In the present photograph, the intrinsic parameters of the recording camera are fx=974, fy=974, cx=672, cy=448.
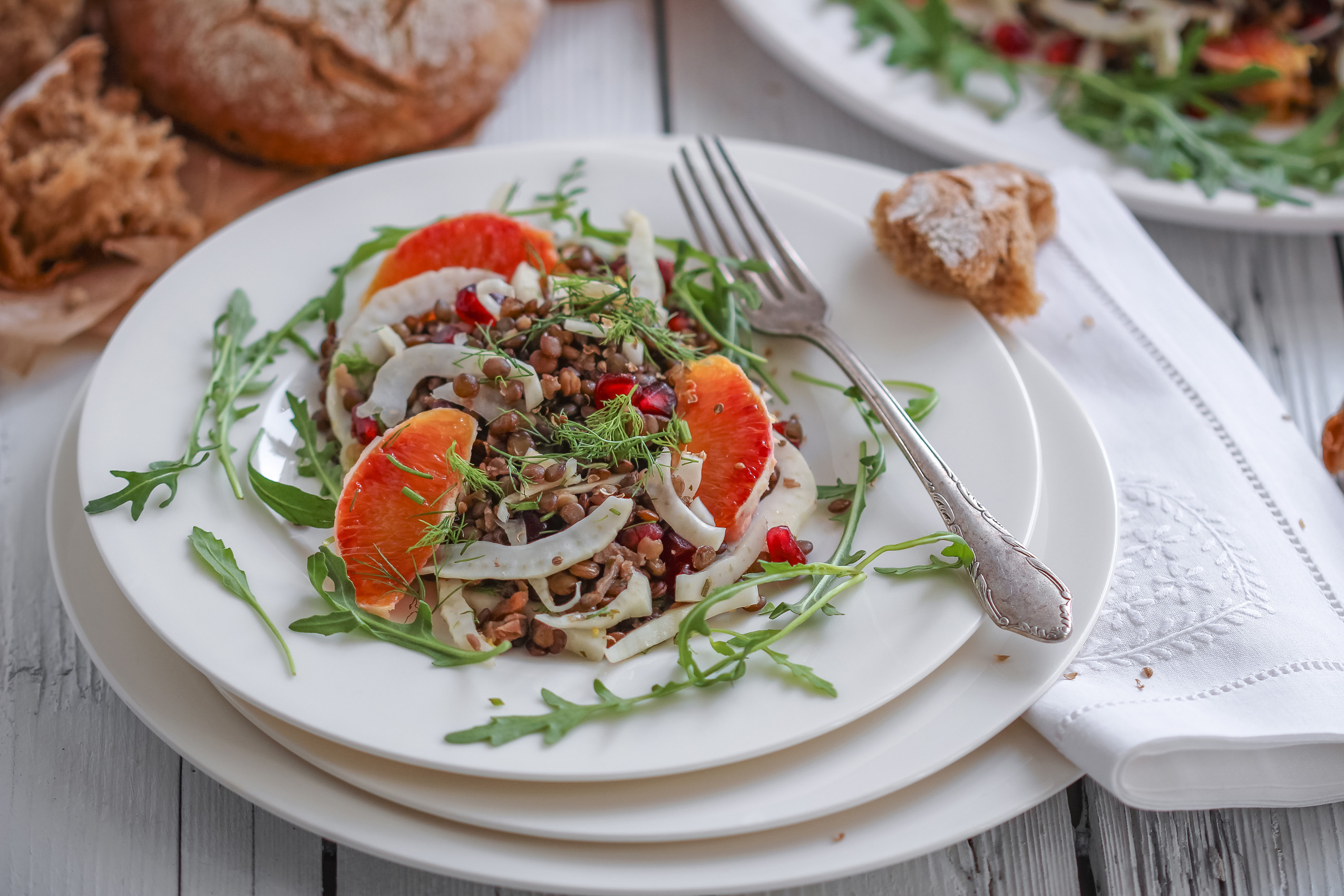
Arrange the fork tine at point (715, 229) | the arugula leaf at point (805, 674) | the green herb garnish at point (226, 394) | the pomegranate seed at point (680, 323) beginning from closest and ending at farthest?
the arugula leaf at point (805, 674), the green herb garnish at point (226, 394), the pomegranate seed at point (680, 323), the fork tine at point (715, 229)

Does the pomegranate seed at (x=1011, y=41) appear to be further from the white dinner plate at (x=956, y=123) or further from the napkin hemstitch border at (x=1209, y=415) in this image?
the napkin hemstitch border at (x=1209, y=415)

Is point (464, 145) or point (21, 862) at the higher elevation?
point (464, 145)

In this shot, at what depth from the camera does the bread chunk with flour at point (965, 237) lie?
2557mm

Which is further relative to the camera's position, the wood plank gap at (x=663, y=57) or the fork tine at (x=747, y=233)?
the wood plank gap at (x=663, y=57)

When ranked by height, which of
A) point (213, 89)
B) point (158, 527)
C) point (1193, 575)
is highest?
point (213, 89)

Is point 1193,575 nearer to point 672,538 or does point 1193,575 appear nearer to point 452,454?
point 672,538

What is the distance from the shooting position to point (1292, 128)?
12.3 feet

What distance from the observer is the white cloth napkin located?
1945mm

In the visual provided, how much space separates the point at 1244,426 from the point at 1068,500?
699mm

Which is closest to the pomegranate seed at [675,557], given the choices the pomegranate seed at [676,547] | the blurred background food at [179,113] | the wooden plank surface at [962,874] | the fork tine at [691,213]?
the pomegranate seed at [676,547]

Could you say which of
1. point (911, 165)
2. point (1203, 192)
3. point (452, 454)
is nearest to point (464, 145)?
point (911, 165)

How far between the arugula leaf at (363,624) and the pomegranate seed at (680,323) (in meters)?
0.96

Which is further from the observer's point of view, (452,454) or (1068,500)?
(1068,500)

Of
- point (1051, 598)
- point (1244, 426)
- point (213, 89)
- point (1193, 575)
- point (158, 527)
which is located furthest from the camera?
point (213, 89)
